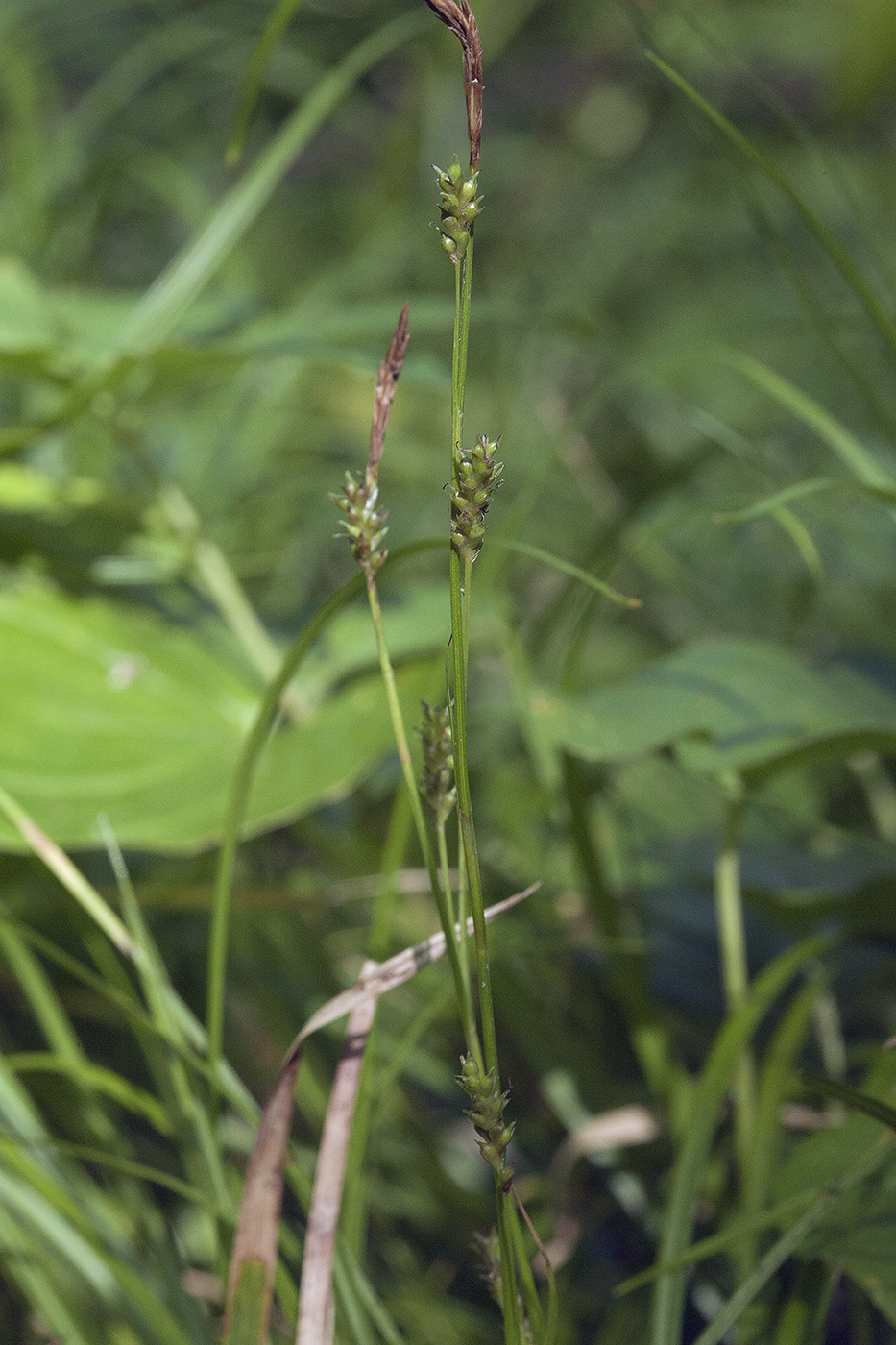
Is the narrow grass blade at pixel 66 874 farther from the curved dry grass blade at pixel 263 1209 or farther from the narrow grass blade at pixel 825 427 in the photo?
the narrow grass blade at pixel 825 427

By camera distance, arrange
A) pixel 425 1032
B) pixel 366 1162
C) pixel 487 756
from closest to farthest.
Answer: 1. pixel 366 1162
2. pixel 425 1032
3. pixel 487 756

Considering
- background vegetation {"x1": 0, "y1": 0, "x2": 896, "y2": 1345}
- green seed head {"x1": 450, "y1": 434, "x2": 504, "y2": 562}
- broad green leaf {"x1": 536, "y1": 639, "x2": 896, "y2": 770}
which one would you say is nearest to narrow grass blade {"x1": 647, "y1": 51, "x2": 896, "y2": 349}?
background vegetation {"x1": 0, "y1": 0, "x2": 896, "y2": 1345}

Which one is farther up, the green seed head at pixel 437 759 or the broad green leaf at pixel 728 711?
the broad green leaf at pixel 728 711

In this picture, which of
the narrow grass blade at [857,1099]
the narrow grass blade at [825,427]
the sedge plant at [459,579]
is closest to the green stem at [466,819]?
the sedge plant at [459,579]

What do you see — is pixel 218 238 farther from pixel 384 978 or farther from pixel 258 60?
pixel 384 978

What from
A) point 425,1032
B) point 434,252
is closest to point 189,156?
point 434,252

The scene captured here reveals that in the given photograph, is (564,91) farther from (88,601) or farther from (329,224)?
(88,601)

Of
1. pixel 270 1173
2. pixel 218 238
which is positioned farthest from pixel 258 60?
pixel 270 1173
